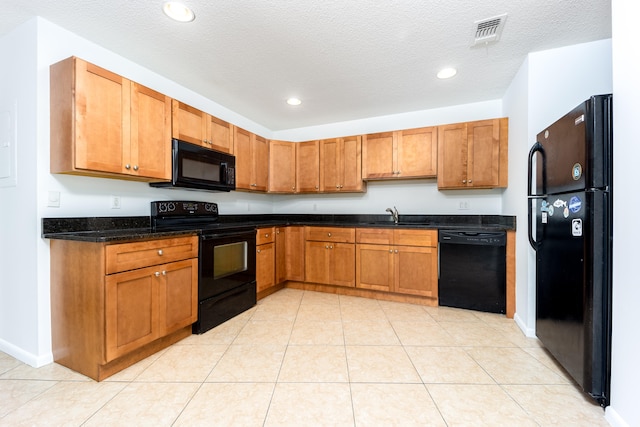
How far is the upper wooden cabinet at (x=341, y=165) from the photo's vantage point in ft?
12.0

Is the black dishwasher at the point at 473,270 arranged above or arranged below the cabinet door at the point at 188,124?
below

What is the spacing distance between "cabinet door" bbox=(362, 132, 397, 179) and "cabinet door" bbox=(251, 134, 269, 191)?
138 centimetres

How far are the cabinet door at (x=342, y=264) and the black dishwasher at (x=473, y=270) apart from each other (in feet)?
3.31

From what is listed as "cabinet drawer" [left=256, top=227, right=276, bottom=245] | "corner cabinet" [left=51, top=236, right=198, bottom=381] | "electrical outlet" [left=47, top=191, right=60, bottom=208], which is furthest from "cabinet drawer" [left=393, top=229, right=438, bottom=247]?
"electrical outlet" [left=47, top=191, right=60, bottom=208]

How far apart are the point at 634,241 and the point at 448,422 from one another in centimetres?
122

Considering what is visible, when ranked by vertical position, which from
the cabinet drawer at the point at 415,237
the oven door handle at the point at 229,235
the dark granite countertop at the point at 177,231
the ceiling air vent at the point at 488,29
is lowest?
the cabinet drawer at the point at 415,237

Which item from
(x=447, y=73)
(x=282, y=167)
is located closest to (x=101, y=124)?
(x=282, y=167)

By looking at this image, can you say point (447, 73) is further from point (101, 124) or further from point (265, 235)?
point (101, 124)

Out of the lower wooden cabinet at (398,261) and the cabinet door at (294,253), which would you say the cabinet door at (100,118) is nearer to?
the cabinet door at (294,253)

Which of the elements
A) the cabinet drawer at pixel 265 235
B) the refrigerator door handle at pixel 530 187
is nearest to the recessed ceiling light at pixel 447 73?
the refrigerator door handle at pixel 530 187

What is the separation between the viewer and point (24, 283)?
74.9 inches

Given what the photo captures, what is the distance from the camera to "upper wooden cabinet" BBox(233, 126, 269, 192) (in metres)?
3.29

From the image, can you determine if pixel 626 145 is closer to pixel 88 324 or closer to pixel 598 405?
pixel 598 405

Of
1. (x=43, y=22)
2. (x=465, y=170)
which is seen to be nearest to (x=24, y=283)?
(x=43, y=22)
